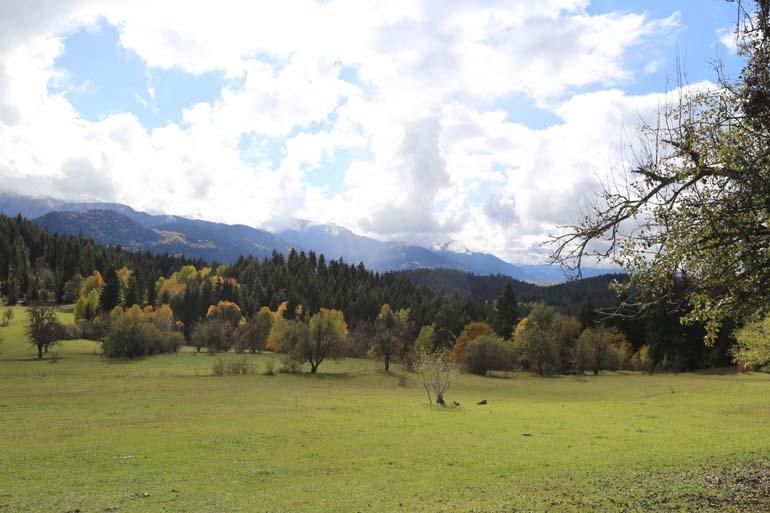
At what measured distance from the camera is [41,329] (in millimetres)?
100500

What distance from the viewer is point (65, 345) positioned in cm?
11556

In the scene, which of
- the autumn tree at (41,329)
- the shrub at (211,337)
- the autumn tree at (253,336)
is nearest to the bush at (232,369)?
the autumn tree at (41,329)

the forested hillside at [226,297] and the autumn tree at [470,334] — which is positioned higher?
the forested hillside at [226,297]

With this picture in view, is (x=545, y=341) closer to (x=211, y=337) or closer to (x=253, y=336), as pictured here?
(x=253, y=336)

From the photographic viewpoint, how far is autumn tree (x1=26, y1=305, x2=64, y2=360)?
99625 mm

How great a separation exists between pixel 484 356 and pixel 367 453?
3184 inches

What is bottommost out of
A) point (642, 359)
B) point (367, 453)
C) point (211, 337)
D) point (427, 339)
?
point (211, 337)

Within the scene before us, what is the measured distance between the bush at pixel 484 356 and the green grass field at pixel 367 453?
4754 cm

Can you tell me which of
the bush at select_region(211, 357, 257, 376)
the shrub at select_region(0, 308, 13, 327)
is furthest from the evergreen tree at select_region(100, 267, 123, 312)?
the bush at select_region(211, 357, 257, 376)

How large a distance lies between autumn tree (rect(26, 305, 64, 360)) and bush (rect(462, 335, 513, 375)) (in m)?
87.7

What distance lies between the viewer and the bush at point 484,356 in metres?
105

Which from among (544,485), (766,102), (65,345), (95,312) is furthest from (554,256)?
(95,312)

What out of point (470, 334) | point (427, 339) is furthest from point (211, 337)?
point (470, 334)

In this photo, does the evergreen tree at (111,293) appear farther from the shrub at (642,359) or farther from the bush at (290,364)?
the shrub at (642,359)
